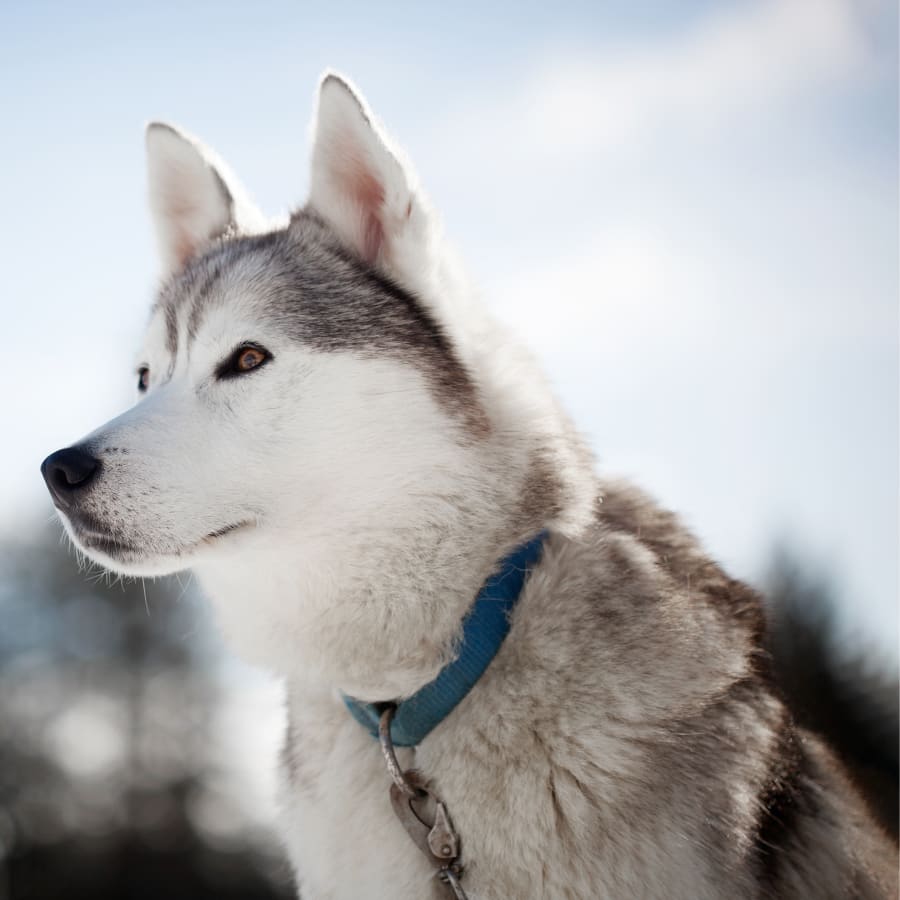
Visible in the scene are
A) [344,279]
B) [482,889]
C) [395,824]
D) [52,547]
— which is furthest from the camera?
[52,547]

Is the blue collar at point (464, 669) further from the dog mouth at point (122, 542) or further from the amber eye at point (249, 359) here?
the amber eye at point (249, 359)

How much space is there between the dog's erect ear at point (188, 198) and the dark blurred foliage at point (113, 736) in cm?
1074

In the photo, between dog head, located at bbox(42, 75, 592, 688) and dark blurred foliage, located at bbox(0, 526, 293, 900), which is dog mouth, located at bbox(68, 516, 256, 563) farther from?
dark blurred foliage, located at bbox(0, 526, 293, 900)

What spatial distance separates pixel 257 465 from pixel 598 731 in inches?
46.8

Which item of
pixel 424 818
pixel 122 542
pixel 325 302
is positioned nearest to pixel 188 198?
pixel 325 302

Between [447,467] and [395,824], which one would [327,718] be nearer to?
[395,824]

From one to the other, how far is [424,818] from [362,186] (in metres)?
1.97

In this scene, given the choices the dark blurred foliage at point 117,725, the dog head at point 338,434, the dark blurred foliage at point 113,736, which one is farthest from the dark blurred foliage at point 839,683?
the dog head at point 338,434

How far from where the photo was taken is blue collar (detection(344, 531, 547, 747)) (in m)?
2.43

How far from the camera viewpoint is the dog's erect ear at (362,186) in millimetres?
2756

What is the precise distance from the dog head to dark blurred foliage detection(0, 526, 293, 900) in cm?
1161

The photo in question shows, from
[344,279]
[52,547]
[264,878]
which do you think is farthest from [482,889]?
[264,878]

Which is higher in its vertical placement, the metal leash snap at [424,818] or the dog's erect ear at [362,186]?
the dog's erect ear at [362,186]

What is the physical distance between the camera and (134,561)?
2.53 m
